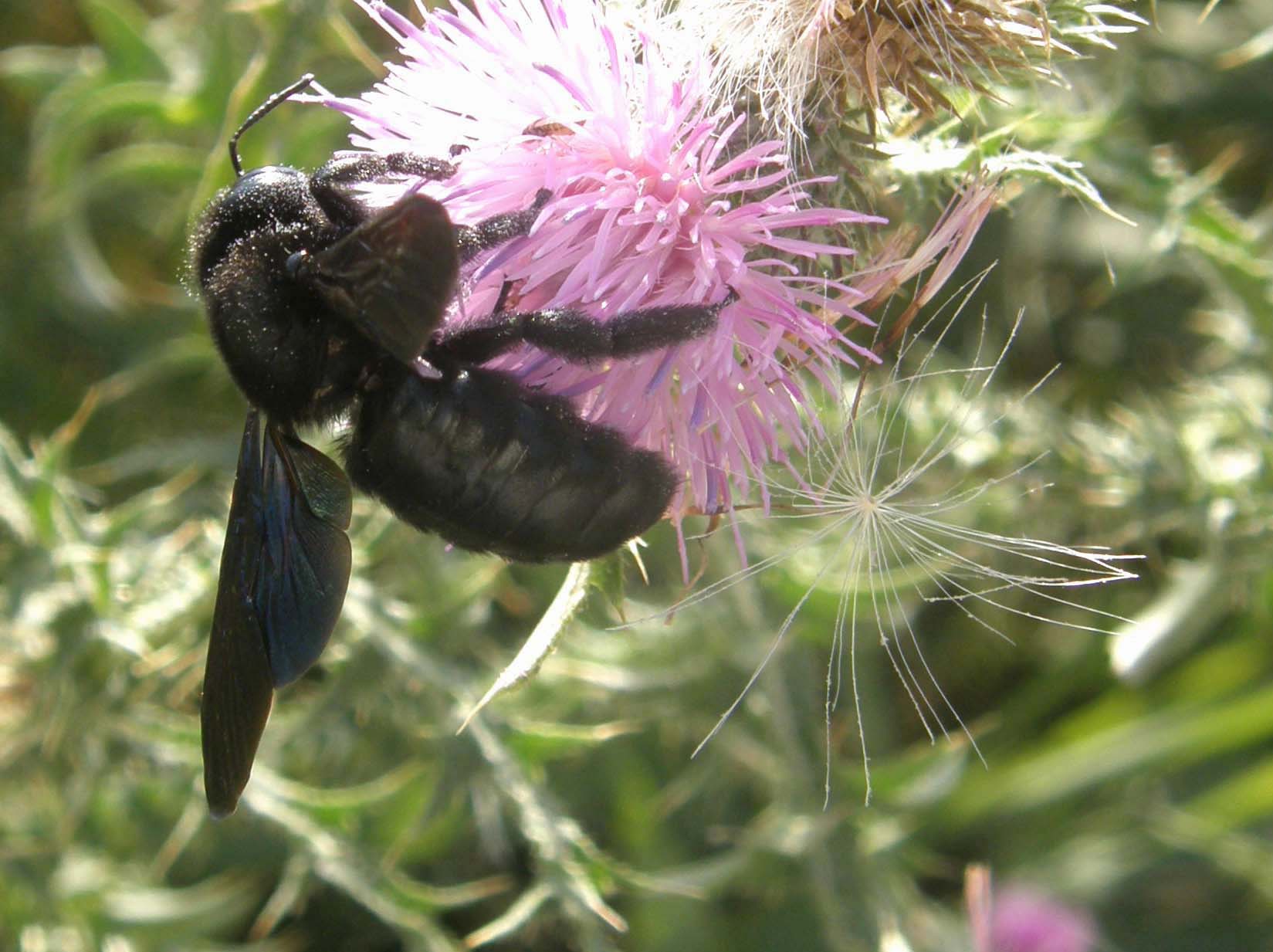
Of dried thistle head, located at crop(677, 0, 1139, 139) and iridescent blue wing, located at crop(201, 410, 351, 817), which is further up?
dried thistle head, located at crop(677, 0, 1139, 139)

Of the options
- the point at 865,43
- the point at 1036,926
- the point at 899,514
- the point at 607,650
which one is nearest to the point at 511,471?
the point at 899,514

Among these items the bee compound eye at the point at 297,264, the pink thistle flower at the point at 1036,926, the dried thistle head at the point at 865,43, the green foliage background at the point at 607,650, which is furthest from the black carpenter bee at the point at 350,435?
the pink thistle flower at the point at 1036,926

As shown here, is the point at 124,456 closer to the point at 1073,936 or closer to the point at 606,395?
the point at 606,395

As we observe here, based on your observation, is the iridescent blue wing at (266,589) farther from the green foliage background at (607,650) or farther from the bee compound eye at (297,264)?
the green foliage background at (607,650)

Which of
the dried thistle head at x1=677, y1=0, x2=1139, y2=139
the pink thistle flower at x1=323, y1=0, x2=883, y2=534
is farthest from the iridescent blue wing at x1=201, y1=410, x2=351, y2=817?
the dried thistle head at x1=677, y1=0, x2=1139, y2=139

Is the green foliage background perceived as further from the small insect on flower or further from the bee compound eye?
the bee compound eye

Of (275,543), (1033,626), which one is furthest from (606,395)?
(1033,626)
